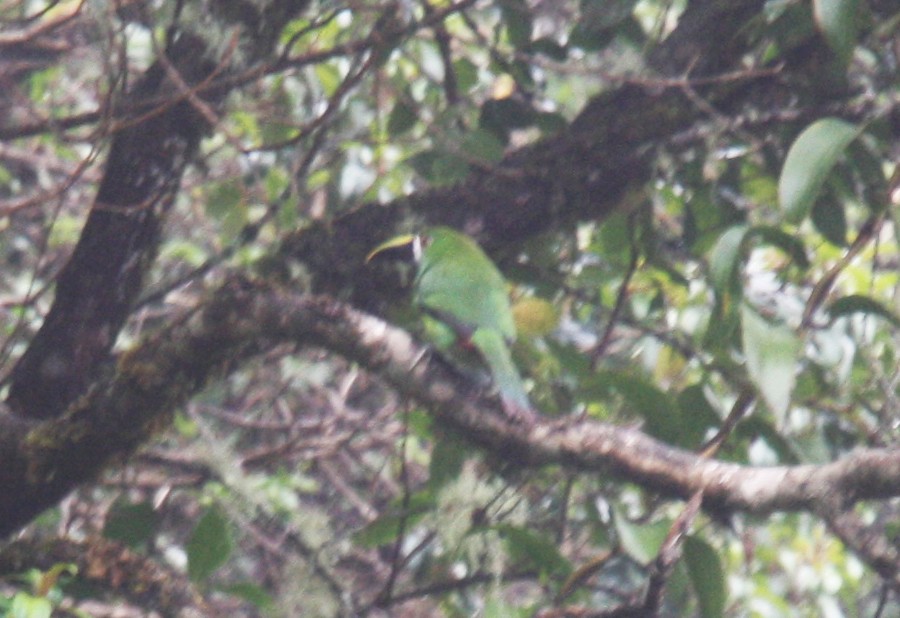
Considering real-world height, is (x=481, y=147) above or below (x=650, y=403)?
above

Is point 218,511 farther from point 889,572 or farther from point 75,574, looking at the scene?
point 889,572

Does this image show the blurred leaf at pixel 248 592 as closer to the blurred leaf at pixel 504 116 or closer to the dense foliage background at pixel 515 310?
the dense foliage background at pixel 515 310

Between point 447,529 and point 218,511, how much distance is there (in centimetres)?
40

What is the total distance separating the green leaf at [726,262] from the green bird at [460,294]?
0.41 meters

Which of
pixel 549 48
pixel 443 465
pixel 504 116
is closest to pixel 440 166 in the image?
pixel 504 116

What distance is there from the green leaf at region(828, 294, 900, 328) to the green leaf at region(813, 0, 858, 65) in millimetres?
398

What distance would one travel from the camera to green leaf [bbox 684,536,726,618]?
66.3 inches

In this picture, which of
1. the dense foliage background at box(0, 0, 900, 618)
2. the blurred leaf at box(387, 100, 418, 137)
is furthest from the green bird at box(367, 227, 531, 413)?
the blurred leaf at box(387, 100, 418, 137)

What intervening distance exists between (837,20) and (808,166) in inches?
9.6

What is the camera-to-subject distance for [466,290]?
6.65 feet

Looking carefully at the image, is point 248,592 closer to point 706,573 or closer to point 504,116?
point 706,573

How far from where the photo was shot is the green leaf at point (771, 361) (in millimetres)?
1597

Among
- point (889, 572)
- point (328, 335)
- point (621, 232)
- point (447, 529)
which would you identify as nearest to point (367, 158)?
point (621, 232)

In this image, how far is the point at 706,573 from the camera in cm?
169
